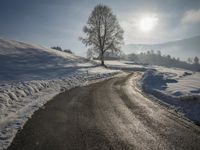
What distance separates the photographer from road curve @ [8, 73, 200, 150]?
23.5 feet

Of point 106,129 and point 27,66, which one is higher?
point 106,129

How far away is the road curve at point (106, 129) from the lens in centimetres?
715

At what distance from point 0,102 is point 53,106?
309 cm

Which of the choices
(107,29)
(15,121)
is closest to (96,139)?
(15,121)

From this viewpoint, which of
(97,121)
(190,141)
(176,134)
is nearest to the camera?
(190,141)

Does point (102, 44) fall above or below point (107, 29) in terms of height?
below

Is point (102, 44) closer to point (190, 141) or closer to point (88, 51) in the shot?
point (88, 51)

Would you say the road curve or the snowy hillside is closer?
the road curve

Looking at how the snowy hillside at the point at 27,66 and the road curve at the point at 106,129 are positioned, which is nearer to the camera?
the road curve at the point at 106,129

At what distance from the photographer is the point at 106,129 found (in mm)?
8570

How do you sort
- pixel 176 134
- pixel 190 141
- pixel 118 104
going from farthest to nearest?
pixel 118 104
pixel 176 134
pixel 190 141

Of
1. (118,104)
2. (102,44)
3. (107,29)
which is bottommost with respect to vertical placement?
(118,104)

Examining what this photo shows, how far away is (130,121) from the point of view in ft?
31.8

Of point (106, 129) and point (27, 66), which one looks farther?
point (27, 66)
